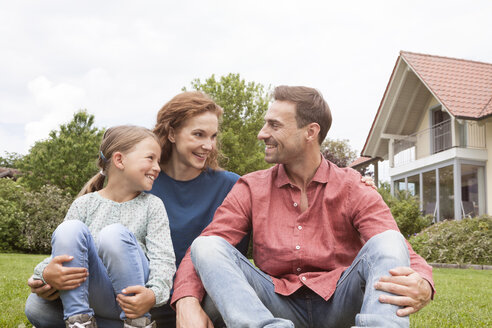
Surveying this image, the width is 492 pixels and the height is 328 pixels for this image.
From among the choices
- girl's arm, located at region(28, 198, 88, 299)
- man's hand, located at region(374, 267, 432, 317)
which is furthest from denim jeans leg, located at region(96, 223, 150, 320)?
man's hand, located at region(374, 267, 432, 317)

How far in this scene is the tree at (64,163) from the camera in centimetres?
2333

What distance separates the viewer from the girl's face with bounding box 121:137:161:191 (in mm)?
3029

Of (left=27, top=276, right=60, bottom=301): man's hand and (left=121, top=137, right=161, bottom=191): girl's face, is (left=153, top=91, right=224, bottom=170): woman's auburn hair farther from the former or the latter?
(left=27, top=276, right=60, bottom=301): man's hand

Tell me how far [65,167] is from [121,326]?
71.7ft

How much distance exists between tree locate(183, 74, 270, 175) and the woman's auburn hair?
1546 cm

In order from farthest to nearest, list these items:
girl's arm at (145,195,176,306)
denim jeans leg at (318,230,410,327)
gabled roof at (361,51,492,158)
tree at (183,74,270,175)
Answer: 1. tree at (183,74,270,175)
2. gabled roof at (361,51,492,158)
3. girl's arm at (145,195,176,306)
4. denim jeans leg at (318,230,410,327)

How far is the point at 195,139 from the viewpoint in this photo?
11.1 ft

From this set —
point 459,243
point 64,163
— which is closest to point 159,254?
point 459,243

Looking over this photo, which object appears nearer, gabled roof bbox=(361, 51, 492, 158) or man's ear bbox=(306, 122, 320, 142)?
man's ear bbox=(306, 122, 320, 142)

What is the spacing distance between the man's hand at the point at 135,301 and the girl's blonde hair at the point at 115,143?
928 mm

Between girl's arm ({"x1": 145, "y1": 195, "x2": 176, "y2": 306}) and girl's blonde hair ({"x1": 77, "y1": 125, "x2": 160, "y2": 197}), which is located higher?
girl's blonde hair ({"x1": 77, "y1": 125, "x2": 160, "y2": 197})

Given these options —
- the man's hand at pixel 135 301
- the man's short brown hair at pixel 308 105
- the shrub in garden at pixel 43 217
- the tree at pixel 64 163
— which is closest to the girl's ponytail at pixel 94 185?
the man's hand at pixel 135 301

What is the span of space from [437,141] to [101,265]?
18150 millimetres

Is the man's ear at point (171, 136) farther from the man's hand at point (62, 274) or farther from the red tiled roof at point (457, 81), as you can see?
the red tiled roof at point (457, 81)
